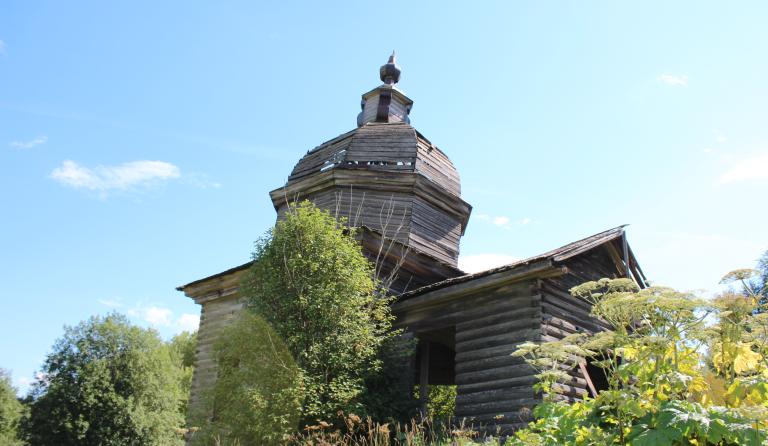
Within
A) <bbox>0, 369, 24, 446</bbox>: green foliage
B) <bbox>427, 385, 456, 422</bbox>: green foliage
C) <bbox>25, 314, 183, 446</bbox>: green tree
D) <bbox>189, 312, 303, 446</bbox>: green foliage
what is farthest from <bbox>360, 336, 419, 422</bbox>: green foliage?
<bbox>0, 369, 24, 446</bbox>: green foliage

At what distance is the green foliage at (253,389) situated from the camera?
30.0 feet

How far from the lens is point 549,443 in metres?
4.27

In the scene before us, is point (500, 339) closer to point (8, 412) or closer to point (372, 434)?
point (372, 434)

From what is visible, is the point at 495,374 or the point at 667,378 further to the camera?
the point at 495,374

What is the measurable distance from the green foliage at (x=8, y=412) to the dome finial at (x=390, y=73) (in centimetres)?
2393

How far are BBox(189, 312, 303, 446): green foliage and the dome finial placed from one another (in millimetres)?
15924

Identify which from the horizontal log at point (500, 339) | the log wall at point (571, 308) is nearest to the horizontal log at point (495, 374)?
the horizontal log at point (500, 339)

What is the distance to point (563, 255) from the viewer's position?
10375 mm

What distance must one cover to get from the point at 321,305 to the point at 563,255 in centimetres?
443

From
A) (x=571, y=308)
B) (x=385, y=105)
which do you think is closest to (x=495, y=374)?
(x=571, y=308)

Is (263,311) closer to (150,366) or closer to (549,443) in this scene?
(549,443)

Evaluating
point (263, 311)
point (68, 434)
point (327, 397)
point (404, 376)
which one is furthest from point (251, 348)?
point (68, 434)

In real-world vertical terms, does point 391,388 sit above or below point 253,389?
above

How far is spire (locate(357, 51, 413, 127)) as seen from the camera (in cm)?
2247
